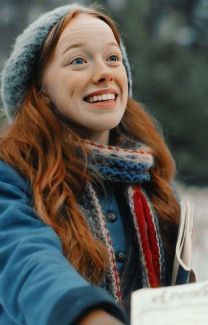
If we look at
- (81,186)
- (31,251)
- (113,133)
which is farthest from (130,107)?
(31,251)

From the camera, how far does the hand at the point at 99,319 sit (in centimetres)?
87

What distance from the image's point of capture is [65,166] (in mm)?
1485

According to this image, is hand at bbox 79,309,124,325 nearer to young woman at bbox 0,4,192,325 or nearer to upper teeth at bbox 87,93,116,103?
young woman at bbox 0,4,192,325

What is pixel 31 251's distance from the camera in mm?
1136

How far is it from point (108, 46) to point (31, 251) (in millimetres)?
588

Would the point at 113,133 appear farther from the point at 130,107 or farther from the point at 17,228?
the point at 17,228

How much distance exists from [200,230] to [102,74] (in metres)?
3.26

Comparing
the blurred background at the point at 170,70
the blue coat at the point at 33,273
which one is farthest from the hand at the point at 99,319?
the blurred background at the point at 170,70

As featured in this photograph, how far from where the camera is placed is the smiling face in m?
1.54

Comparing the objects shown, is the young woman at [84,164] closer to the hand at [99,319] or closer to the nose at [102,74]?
the nose at [102,74]

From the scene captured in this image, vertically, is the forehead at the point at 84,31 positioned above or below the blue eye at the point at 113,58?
above

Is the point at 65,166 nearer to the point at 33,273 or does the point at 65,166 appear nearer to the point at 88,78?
the point at 88,78

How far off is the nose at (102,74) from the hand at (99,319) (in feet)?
2.35

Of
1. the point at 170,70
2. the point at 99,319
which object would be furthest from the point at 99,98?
the point at 170,70
